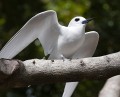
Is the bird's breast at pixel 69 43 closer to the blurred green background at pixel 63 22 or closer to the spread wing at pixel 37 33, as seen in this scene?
the spread wing at pixel 37 33

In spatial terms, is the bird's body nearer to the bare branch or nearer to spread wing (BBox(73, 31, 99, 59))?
spread wing (BBox(73, 31, 99, 59))

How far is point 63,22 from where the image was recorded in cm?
486

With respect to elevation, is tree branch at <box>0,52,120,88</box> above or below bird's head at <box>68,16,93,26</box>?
below

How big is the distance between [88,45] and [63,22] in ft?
5.73

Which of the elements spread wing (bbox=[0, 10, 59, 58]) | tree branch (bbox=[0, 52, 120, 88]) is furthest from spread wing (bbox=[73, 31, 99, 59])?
tree branch (bbox=[0, 52, 120, 88])

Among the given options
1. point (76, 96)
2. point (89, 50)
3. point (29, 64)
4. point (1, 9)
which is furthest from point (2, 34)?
point (29, 64)

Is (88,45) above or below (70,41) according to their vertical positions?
below

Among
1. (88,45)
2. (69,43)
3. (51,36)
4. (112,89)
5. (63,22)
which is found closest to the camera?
(69,43)

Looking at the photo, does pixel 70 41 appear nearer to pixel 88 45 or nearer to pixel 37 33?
pixel 37 33

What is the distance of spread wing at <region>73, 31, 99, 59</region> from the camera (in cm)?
307

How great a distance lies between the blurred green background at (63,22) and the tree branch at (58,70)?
1829 millimetres

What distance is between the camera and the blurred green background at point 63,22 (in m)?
4.36

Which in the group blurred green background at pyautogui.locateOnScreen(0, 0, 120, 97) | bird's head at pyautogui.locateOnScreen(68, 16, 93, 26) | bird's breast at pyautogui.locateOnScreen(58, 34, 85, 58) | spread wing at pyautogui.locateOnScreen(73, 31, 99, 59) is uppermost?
bird's head at pyautogui.locateOnScreen(68, 16, 93, 26)

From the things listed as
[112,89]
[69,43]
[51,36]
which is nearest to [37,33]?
[51,36]
